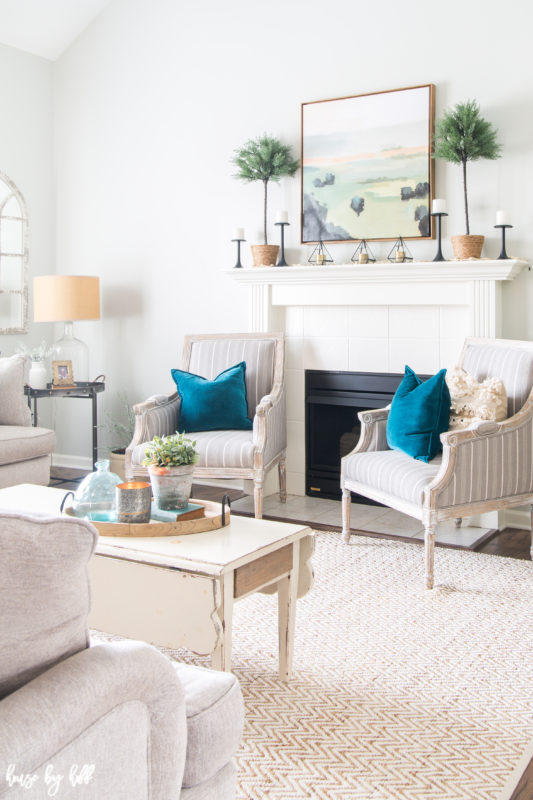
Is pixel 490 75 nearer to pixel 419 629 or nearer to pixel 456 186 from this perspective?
pixel 456 186

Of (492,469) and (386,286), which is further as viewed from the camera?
(386,286)

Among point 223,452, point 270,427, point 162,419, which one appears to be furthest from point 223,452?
point 162,419

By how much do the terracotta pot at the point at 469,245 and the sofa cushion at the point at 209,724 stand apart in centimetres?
318

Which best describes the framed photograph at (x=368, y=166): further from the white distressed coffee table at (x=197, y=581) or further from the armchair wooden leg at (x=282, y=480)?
the white distressed coffee table at (x=197, y=581)

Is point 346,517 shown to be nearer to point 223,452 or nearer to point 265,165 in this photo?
point 223,452

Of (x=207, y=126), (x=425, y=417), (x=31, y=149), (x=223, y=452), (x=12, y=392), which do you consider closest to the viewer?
(x=425, y=417)

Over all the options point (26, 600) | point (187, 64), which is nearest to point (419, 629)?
Answer: point (26, 600)

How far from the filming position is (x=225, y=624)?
209 centimetres

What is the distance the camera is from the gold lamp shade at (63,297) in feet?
16.7

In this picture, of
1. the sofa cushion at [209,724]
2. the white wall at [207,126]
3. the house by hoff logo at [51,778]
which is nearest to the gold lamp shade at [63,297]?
the white wall at [207,126]

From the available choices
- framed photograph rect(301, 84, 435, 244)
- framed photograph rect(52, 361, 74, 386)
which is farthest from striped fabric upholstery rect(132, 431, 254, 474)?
framed photograph rect(301, 84, 435, 244)

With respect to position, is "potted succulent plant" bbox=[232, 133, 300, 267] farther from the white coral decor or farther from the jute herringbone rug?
the jute herringbone rug

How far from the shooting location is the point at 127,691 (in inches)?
43.6

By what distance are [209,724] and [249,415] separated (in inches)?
131
